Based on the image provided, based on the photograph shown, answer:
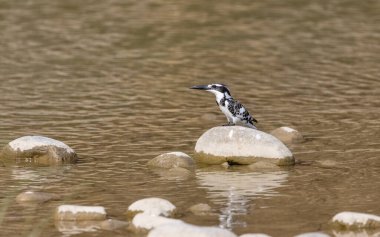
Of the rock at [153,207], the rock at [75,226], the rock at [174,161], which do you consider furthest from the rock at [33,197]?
the rock at [174,161]

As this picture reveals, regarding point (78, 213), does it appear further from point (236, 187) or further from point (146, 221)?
point (236, 187)

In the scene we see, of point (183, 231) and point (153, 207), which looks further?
point (153, 207)

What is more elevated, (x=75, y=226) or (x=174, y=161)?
(x=174, y=161)

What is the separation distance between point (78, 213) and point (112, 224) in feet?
1.29

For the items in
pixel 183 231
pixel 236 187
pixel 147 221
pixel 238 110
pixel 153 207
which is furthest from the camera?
pixel 238 110

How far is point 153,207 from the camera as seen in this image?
10586 millimetres

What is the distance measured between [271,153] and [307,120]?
3214 millimetres

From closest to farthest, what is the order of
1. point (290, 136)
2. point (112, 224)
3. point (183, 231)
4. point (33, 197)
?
point (183, 231)
point (112, 224)
point (33, 197)
point (290, 136)

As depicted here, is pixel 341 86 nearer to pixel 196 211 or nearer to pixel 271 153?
pixel 271 153

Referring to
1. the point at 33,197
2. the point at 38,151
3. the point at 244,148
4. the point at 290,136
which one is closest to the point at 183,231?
the point at 33,197

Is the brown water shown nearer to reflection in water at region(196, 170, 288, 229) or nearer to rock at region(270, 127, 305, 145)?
reflection in water at region(196, 170, 288, 229)

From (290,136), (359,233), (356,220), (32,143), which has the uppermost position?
(32,143)

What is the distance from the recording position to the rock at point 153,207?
1057cm

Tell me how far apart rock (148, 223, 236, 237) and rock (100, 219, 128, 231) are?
3.65 feet
